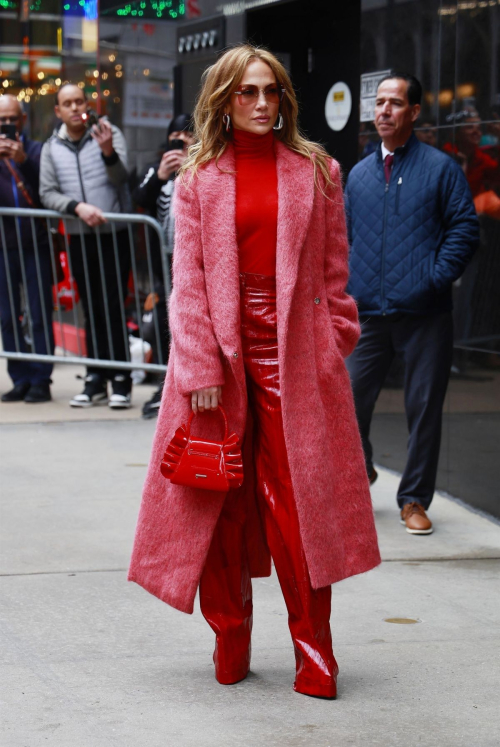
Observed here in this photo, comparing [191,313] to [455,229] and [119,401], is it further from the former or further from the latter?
[119,401]

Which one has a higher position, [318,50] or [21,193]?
[318,50]

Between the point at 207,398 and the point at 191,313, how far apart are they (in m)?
0.26

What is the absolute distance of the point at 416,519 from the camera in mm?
5734

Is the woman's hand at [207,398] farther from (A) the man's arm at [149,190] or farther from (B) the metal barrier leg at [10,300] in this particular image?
(B) the metal barrier leg at [10,300]

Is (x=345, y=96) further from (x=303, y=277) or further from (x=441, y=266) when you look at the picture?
(x=303, y=277)

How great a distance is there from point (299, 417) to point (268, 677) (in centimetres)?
89

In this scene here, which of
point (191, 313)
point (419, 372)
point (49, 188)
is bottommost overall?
point (419, 372)

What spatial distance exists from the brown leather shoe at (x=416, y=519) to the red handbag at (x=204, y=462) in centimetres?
229

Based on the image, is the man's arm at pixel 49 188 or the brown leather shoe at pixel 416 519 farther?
the man's arm at pixel 49 188

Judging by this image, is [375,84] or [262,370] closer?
[262,370]

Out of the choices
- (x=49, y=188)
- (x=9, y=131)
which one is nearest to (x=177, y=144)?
(x=49, y=188)

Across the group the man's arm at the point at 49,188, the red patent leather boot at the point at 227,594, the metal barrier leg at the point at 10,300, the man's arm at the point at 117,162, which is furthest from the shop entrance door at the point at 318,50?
the red patent leather boot at the point at 227,594

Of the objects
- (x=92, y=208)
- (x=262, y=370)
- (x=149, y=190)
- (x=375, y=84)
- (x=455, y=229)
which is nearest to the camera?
(x=262, y=370)

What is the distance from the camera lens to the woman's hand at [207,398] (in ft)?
11.9
